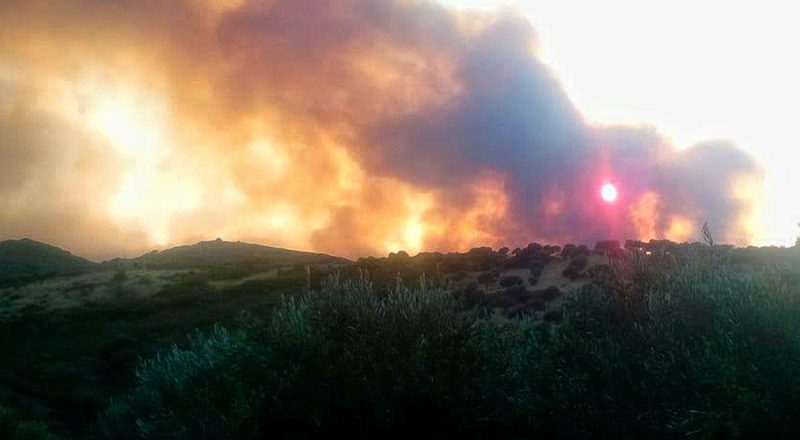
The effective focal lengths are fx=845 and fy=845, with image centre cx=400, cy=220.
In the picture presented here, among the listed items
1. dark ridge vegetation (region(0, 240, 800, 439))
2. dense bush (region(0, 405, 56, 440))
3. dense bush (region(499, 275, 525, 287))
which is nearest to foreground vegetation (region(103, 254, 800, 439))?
dark ridge vegetation (region(0, 240, 800, 439))

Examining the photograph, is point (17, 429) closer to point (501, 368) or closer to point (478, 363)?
point (478, 363)

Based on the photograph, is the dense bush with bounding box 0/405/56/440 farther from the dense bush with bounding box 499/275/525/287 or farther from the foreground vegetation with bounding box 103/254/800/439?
the dense bush with bounding box 499/275/525/287

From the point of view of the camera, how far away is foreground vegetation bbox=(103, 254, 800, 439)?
18.3 meters

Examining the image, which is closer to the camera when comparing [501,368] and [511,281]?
[501,368]

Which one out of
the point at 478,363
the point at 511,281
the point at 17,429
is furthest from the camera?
the point at 511,281

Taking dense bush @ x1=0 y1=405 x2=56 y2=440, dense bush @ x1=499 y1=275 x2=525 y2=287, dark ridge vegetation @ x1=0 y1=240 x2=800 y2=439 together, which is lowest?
dense bush @ x1=0 y1=405 x2=56 y2=440

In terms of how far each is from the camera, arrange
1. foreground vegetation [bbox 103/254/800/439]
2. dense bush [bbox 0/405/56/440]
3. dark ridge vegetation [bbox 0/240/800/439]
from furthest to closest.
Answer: dense bush [bbox 0/405/56/440] < foreground vegetation [bbox 103/254/800/439] < dark ridge vegetation [bbox 0/240/800/439]

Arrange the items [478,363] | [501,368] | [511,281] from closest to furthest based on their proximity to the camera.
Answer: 1. [478,363]
2. [501,368]
3. [511,281]

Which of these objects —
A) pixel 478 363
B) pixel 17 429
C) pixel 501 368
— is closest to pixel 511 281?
pixel 501 368

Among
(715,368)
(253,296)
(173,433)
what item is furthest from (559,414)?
(253,296)

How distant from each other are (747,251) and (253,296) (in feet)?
133

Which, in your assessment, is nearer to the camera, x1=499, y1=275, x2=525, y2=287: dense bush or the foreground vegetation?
the foreground vegetation

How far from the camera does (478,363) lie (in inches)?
866

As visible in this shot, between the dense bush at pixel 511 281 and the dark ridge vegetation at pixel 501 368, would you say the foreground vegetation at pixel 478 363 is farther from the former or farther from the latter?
the dense bush at pixel 511 281
